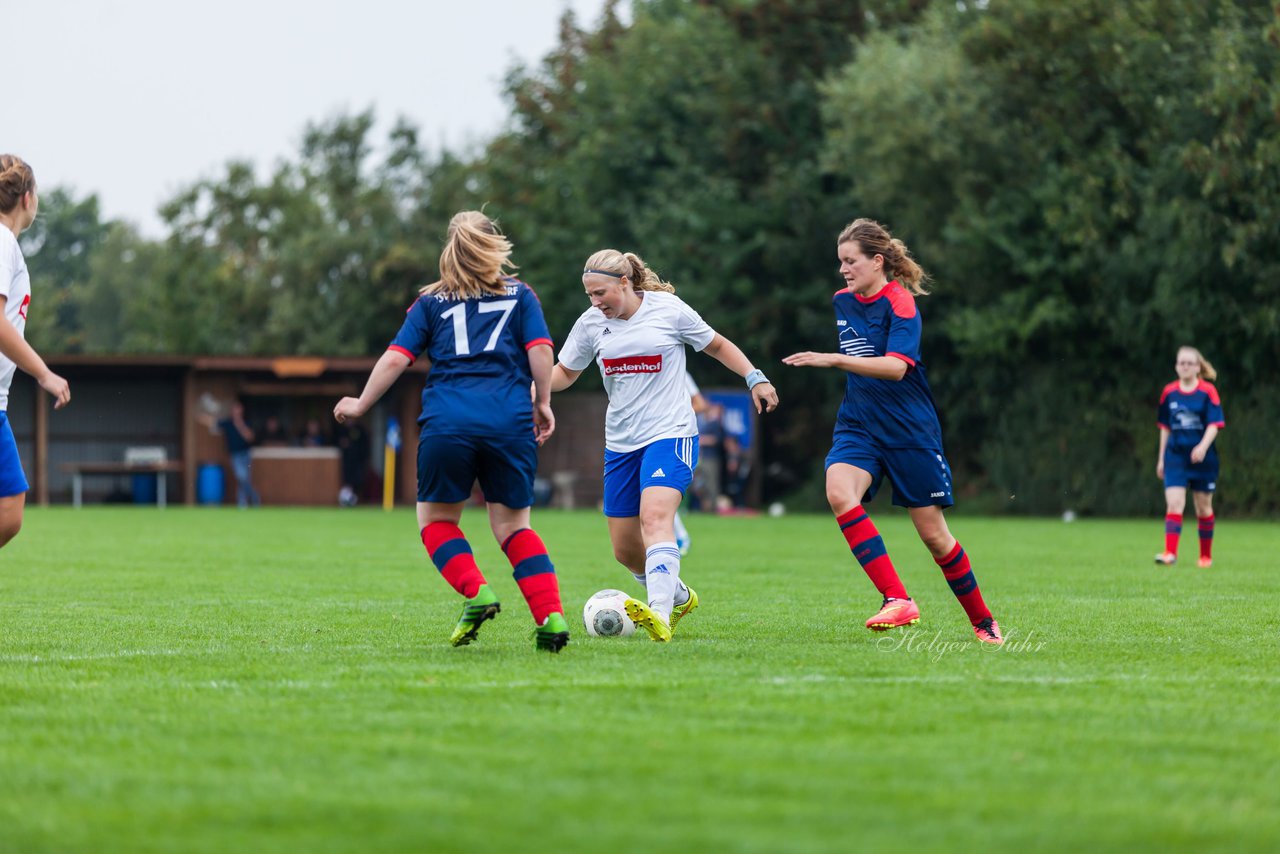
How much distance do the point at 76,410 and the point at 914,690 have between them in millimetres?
33954

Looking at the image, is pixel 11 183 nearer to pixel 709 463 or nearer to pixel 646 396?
pixel 646 396

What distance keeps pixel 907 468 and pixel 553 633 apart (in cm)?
196

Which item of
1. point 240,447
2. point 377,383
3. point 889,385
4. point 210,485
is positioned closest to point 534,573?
point 377,383

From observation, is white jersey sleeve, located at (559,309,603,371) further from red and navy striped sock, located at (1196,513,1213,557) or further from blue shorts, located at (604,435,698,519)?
red and navy striped sock, located at (1196,513,1213,557)

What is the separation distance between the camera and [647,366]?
8344mm

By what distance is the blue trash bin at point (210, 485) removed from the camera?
36406mm

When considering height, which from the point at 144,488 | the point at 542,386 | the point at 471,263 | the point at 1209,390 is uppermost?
the point at 471,263

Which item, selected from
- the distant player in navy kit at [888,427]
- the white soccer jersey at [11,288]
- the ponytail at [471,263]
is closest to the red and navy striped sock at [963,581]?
the distant player in navy kit at [888,427]

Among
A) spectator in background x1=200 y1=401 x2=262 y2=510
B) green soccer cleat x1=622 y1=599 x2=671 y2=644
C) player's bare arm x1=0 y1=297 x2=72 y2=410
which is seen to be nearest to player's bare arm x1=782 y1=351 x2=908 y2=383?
green soccer cleat x1=622 y1=599 x2=671 y2=644

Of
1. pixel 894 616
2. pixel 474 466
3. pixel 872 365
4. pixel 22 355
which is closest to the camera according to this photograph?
pixel 22 355

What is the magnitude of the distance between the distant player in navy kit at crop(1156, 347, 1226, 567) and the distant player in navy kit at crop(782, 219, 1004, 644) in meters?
8.27

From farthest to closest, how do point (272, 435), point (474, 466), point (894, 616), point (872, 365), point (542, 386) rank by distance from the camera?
point (272, 435) → point (894, 616) → point (872, 365) → point (542, 386) → point (474, 466)

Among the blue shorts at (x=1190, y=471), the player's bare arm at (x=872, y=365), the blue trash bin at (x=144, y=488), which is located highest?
the player's bare arm at (x=872, y=365)

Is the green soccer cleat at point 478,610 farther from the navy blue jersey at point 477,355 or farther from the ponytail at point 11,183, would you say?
the ponytail at point 11,183
